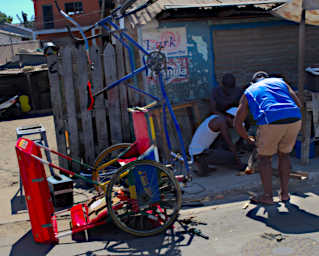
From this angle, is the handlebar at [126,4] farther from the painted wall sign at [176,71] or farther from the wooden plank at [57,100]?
the painted wall sign at [176,71]

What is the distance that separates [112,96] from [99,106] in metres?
0.29

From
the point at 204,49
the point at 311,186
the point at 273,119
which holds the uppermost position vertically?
the point at 204,49

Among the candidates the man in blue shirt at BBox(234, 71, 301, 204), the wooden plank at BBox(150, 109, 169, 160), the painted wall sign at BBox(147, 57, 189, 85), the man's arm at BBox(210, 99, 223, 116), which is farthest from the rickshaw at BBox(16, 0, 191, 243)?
the painted wall sign at BBox(147, 57, 189, 85)

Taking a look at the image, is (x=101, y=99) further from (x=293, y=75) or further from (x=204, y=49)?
(x=293, y=75)

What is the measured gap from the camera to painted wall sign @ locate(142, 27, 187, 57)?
22.5 ft

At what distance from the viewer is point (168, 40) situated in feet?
23.1

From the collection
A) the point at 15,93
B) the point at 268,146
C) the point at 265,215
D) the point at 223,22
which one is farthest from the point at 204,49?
the point at 15,93

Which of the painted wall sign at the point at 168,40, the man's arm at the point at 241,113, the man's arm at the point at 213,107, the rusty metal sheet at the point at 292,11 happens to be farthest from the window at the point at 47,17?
the man's arm at the point at 241,113

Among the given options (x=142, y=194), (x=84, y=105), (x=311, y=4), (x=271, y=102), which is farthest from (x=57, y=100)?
(x=311, y=4)

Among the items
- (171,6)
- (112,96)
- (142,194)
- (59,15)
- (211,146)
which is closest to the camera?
(142,194)

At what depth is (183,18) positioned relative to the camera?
23.1 ft

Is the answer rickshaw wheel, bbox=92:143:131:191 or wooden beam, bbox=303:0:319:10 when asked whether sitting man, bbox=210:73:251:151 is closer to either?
wooden beam, bbox=303:0:319:10

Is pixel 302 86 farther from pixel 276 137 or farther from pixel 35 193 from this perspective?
pixel 35 193

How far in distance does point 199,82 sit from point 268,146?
3.16 meters
